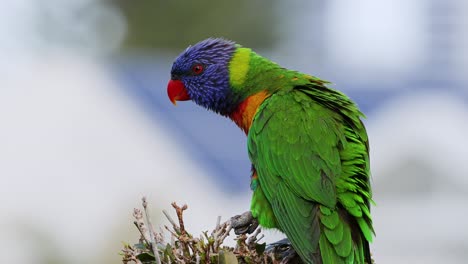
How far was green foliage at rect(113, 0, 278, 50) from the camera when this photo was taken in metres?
8.95

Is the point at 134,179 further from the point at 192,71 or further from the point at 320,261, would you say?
the point at 320,261

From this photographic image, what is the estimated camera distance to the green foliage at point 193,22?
8.95 m

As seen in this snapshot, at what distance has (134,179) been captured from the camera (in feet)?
17.2

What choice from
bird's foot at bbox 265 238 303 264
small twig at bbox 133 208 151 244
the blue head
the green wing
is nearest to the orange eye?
the blue head

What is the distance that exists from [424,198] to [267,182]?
136 inches

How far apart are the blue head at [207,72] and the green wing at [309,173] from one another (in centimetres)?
35

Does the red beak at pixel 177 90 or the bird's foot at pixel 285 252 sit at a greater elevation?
the red beak at pixel 177 90

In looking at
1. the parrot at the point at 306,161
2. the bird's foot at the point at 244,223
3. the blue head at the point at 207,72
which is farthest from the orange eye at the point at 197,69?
the bird's foot at the point at 244,223

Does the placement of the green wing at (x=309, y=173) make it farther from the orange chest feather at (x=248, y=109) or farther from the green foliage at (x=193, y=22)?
the green foliage at (x=193, y=22)

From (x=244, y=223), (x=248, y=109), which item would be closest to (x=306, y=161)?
(x=244, y=223)

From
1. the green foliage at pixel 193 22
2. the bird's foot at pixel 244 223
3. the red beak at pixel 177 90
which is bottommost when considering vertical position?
the bird's foot at pixel 244 223

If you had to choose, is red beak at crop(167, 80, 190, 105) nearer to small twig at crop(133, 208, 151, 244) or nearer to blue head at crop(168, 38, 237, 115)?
blue head at crop(168, 38, 237, 115)

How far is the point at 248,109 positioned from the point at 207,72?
1.01 ft

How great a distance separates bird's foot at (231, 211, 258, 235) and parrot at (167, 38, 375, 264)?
26mm
